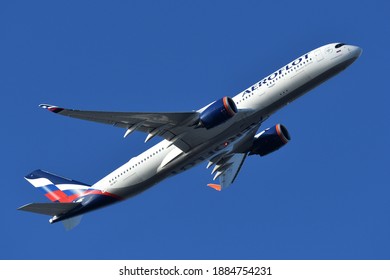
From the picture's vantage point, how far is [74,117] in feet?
169

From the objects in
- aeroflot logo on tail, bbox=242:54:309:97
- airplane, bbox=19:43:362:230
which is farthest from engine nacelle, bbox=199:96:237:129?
aeroflot logo on tail, bbox=242:54:309:97

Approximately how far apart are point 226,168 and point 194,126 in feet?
29.6

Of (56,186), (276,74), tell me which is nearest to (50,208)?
(56,186)

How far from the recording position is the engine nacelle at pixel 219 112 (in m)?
53.2

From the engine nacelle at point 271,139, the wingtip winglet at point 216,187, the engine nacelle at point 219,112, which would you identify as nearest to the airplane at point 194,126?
the engine nacelle at point 219,112

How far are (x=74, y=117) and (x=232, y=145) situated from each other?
42.1ft

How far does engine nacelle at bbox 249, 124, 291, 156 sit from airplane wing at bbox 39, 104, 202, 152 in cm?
692

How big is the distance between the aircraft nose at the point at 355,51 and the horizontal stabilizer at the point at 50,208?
70.3ft

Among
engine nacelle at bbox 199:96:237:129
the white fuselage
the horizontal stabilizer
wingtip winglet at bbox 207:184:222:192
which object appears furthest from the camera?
wingtip winglet at bbox 207:184:222:192

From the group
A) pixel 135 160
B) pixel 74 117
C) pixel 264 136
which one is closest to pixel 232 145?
pixel 264 136

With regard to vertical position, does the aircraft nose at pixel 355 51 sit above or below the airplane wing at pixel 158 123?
above

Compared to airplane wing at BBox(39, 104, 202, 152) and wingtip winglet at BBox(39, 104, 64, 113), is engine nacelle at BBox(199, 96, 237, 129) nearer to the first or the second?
airplane wing at BBox(39, 104, 202, 152)

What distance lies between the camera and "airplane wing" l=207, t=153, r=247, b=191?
6259 centimetres

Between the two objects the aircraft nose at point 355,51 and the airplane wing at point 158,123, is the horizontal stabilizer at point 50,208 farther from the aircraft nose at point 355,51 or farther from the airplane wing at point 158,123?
the aircraft nose at point 355,51
